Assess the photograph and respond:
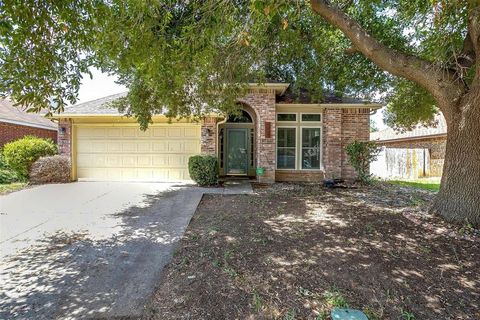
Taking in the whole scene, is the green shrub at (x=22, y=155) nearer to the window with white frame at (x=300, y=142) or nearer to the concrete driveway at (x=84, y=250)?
the concrete driveway at (x=84, y=250)

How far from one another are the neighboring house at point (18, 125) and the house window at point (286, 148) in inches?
519

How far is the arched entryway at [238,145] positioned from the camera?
12.1m

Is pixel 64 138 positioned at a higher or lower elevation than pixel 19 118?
lower

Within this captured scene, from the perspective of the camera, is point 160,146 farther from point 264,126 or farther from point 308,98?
point 308,98

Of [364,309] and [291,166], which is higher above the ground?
[291,166]

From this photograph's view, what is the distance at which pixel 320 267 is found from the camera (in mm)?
3682

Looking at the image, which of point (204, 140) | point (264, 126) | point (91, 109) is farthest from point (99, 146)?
point (264, 126)

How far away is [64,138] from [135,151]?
2871mm

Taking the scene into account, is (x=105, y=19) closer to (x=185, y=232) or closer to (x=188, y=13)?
(x=188, y=13)

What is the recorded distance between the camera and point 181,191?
29.8ft

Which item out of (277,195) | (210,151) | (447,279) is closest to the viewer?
(447,279)

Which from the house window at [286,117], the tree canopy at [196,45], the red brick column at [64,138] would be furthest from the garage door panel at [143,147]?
the house window at [286,117]

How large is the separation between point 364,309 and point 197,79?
21.8 feet

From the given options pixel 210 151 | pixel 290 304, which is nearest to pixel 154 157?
pixel 210 151
